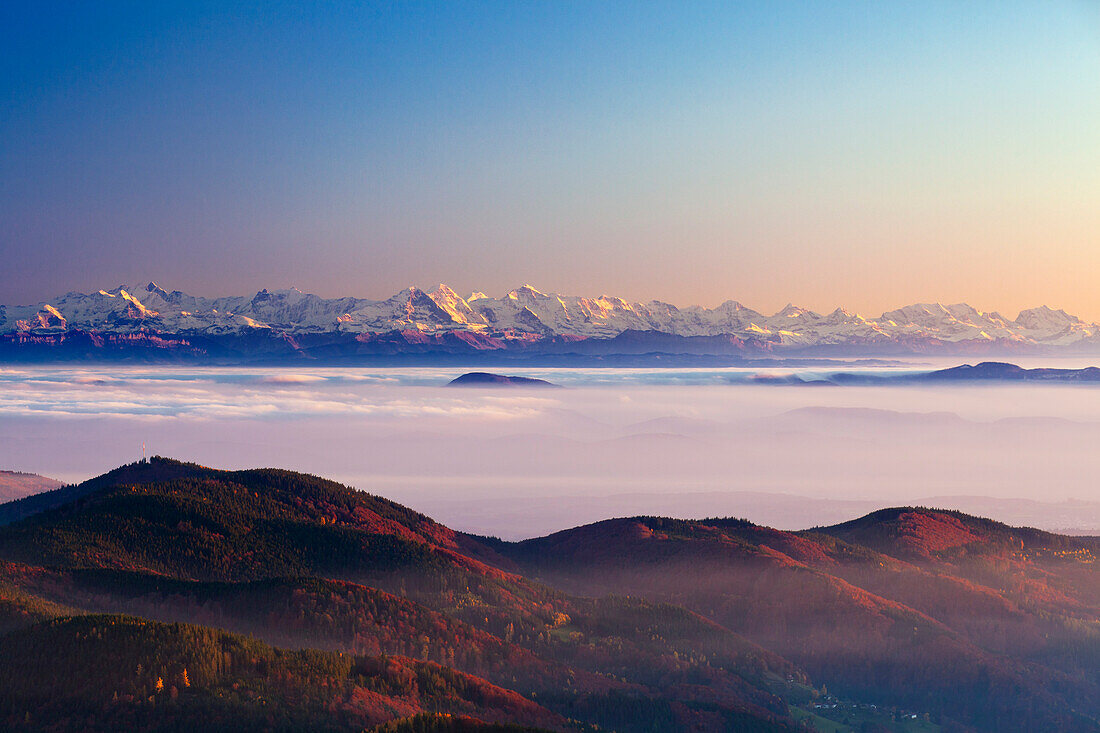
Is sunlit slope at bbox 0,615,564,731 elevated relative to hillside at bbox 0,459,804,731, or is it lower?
elevated

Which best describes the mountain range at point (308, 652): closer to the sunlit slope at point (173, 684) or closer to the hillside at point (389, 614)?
the sunlit slope at point (173, 684)

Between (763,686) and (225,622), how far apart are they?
111938 millimetres

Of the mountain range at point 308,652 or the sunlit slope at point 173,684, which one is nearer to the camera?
the sunlit slope at point 173,684

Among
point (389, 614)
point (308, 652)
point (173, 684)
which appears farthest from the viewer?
point (389, 614)

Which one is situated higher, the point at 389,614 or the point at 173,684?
the point at 173,684

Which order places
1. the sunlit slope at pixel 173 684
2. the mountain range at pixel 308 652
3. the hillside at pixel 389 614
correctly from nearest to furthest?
the sunlit slope at pixel 173 684, the mountain range at pixel 308 652, the hillside at pixel 389 614

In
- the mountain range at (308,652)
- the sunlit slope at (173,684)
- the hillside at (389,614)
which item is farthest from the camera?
the hillside at (389,614)

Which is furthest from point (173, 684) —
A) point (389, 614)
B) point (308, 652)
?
point (389, 614)

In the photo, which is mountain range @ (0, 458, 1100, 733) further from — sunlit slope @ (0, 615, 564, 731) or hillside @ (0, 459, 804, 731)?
hillside @ (0, 459, 804, 731)

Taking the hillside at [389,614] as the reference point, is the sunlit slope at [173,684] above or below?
above

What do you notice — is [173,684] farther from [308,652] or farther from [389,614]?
[389,614]

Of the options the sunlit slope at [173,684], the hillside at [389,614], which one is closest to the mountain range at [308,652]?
the sunlit slope at [173,684]

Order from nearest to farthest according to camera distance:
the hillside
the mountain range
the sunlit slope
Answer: the sunlit slope → the mountain range → the hillside

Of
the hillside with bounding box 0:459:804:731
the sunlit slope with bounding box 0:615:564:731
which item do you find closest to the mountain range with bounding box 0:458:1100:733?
the sunlit slope with bounding box 0:615:564:731
